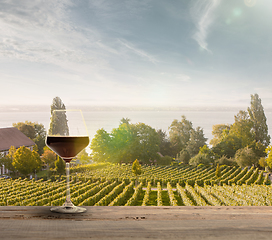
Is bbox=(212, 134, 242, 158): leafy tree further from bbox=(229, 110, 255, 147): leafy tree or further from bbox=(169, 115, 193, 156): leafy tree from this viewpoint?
bbox=(169, 115, 193, 156): leafy tree

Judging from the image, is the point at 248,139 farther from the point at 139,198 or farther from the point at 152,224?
the point at 152,224

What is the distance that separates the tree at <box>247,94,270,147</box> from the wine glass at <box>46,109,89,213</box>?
157 feet

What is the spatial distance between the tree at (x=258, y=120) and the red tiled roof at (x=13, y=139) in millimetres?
40033

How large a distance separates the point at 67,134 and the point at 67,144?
0.05 metres

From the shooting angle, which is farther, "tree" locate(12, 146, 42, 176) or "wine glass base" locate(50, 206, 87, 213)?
"tree" locate(12, 146, 42, 176)

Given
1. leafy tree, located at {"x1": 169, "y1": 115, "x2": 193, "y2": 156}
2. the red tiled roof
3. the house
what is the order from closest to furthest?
the house, the red tiled roof, leafy tree, located at {"x1": 169, "y1": 115, "x2": 193, "y2": 156}

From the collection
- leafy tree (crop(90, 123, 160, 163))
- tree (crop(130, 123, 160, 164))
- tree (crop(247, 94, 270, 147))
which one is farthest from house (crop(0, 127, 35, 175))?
tree (crop(247, 94, 270, 147))

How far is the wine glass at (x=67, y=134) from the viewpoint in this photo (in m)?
1.18

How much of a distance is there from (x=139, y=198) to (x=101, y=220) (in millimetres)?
19736

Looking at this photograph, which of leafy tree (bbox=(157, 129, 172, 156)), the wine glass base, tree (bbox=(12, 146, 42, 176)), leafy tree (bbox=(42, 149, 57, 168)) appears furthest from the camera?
leafy tree (bbox=(157, 129, 172, 156))

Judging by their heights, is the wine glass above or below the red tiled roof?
below

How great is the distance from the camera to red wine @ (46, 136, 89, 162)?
1196mm

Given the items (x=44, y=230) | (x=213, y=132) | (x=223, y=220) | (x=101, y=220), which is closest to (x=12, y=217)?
(x=44, y=230)

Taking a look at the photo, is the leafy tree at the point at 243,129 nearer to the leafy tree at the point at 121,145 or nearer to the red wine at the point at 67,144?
the leafy tree at the point at 121,145
